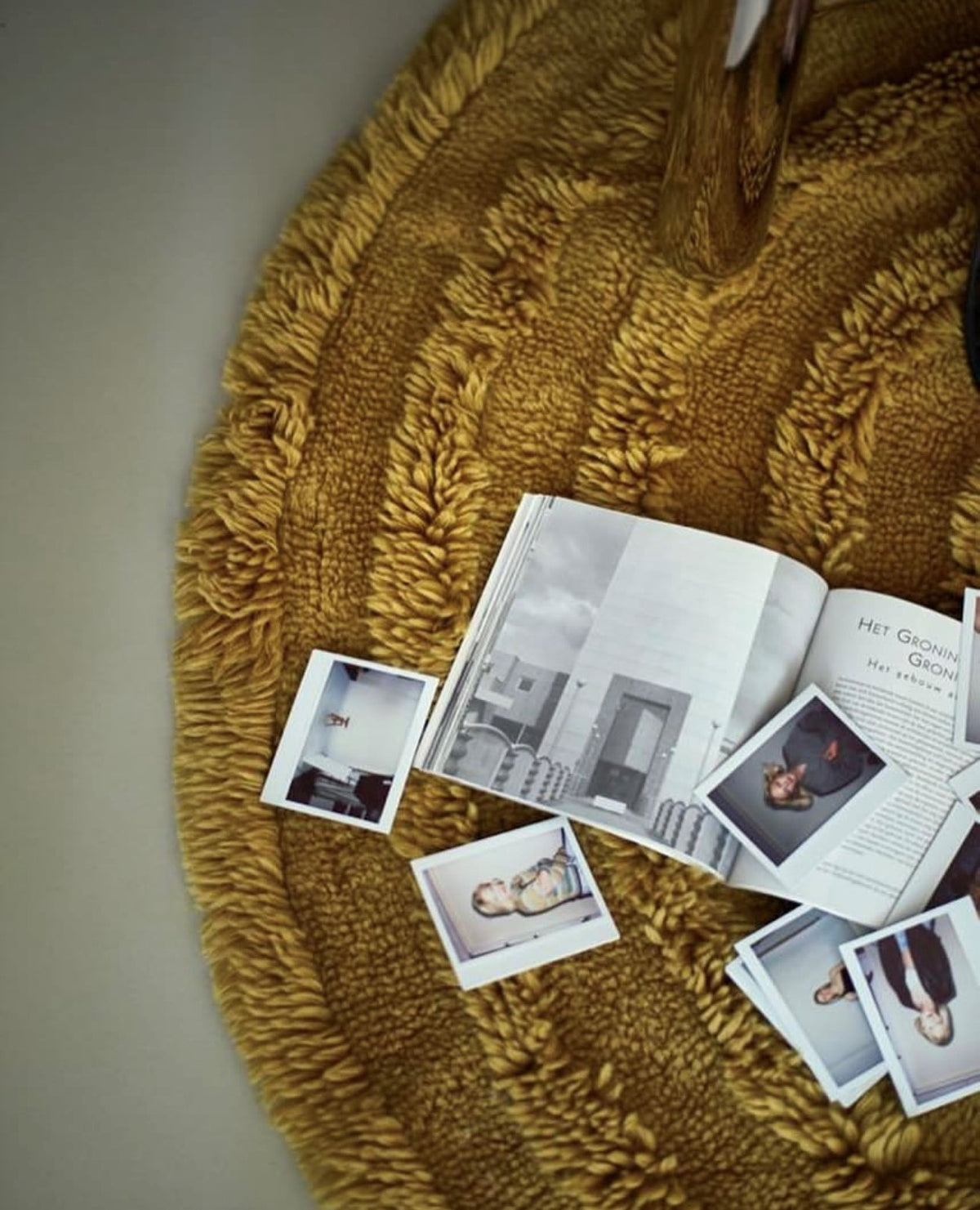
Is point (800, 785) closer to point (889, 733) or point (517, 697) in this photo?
point (889, 733)

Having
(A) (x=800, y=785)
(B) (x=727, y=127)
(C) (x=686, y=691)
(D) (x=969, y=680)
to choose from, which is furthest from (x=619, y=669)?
(B) (x=727, y=127)

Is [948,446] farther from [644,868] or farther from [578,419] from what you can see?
[644,868]

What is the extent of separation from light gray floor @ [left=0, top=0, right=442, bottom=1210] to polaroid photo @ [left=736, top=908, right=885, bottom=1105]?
37 cm

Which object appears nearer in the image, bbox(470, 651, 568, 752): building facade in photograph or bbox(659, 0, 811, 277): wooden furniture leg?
bbox(659, 0, 811, 277): wooden furniture leg

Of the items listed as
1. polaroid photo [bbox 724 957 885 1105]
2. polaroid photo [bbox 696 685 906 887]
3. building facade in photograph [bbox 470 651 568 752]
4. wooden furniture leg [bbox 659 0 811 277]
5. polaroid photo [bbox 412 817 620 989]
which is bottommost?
polaroid photo [bbox 724 957 885 1105]

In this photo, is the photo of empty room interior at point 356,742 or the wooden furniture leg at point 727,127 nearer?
the wooden furniture leg at point 727,127

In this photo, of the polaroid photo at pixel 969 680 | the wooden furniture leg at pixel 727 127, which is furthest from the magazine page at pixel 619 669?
the wooden furniture leg at pixel 727 127

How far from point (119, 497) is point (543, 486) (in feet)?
1.18

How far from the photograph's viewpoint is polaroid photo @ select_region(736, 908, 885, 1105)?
82 cm

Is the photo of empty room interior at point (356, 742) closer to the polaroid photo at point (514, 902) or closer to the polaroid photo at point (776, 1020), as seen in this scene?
the polaroid photo at point (514, 902)

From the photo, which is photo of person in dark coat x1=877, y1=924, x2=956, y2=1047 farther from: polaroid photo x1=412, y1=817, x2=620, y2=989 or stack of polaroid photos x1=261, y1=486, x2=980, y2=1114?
polaroid photo x1=412, y1=817, x2=620, y2=989

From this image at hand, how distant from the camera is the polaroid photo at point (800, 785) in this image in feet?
2.78

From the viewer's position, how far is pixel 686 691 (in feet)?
2.90

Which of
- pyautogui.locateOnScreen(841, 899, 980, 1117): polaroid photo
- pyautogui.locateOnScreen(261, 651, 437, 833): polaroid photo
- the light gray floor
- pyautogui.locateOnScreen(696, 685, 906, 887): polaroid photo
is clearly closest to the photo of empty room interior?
pyautogui.locateOnScreen(261, 651, 437, 833): polaroid photo
